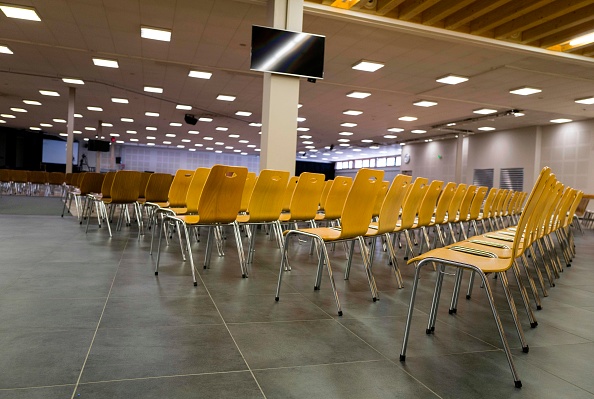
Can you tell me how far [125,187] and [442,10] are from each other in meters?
5.28

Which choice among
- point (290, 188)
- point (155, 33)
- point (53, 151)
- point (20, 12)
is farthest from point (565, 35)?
point (53, 151)

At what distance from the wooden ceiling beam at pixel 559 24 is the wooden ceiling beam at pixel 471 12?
123cm

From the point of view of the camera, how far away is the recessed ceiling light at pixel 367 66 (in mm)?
8875

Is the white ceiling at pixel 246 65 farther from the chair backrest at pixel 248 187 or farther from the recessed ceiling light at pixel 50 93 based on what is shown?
the chair backrest at pixel 248 187

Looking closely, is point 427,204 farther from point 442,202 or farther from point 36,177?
point 36,177

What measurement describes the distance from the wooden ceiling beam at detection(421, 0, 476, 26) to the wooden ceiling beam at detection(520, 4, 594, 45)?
1636 millimetres

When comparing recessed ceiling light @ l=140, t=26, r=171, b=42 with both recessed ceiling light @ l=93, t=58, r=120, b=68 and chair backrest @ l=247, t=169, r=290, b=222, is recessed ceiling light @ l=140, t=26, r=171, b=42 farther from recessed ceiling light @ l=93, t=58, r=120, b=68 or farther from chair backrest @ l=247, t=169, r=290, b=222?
chair backrest @ l=247, t=169, r=290, b=222

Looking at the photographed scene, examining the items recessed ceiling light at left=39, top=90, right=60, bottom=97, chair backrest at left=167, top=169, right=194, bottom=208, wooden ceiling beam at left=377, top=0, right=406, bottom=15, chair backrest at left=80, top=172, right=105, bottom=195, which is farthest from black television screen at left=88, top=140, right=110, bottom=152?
wooden ceiling beam at left=377, top=0, right=406, bottom=15

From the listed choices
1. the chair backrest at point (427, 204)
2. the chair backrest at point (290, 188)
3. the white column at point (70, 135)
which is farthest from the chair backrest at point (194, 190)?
the white column at point (70, 135)

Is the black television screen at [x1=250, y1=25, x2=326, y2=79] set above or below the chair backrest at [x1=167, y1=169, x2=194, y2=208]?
above

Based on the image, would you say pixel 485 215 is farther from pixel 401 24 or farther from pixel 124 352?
pixel 124 352

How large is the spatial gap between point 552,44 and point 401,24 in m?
2.90

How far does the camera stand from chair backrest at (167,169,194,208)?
16.6ft

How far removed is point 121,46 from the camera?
8.69 m
